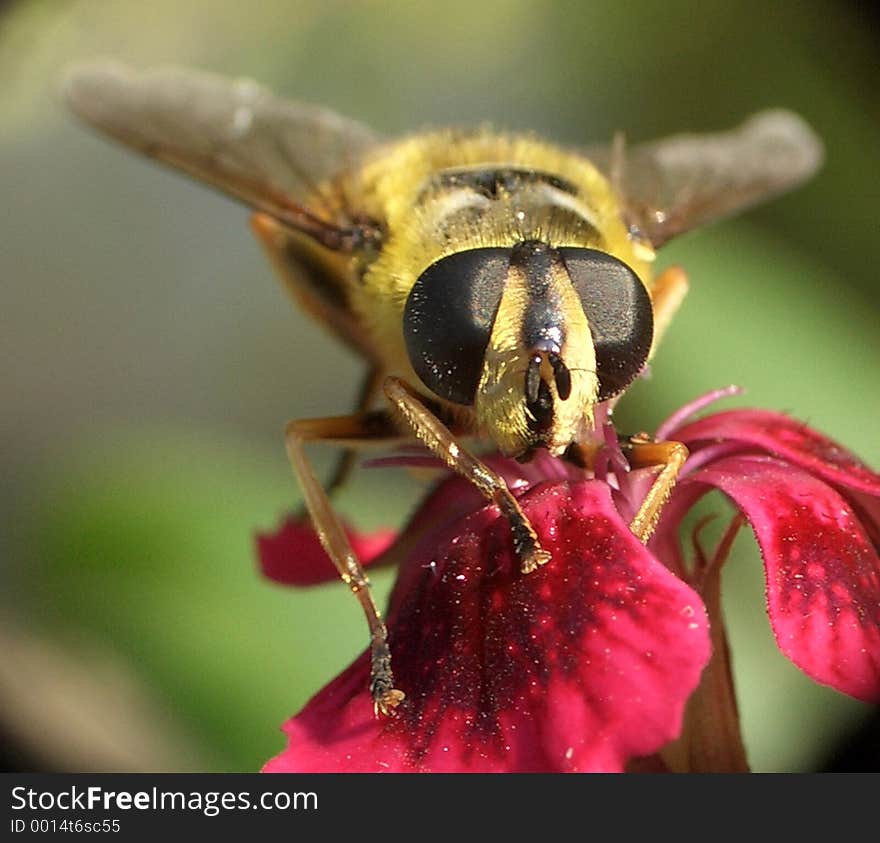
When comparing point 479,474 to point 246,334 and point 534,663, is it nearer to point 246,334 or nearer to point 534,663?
point 534,663

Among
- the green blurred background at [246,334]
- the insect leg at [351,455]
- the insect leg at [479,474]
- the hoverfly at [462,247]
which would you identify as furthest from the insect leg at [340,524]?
the green blurred background at [246,334]

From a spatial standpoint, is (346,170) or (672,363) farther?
(672,363)

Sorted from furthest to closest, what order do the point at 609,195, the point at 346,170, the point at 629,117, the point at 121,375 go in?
the point at 121,375 < the point at 629,117 < the point at 346,170 < the point at 609,195

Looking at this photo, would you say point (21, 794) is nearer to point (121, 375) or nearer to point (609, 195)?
point (609, 195)

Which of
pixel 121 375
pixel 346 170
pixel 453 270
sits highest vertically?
pixel 121 375

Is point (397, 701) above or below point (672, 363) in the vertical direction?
below

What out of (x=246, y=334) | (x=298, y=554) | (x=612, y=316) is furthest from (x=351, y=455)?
(x=246, y=334)

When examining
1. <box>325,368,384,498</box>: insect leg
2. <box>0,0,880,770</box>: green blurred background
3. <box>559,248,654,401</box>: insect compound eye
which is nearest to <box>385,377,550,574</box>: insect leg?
<box>559,248,654,401</box>: insect compound eye

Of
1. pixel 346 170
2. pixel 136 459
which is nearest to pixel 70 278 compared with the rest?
pixel 136 459
